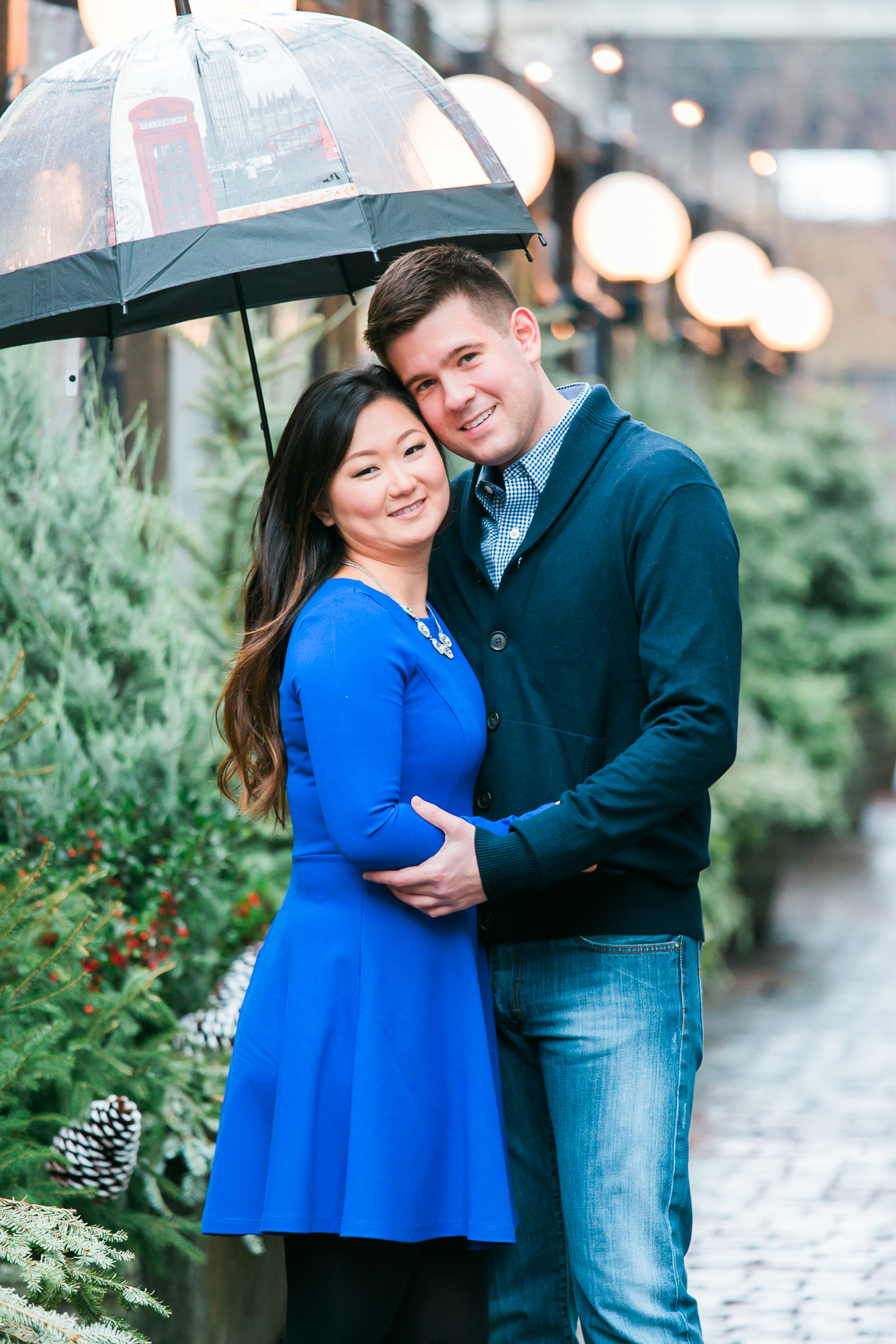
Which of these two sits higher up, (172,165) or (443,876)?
(172,165)

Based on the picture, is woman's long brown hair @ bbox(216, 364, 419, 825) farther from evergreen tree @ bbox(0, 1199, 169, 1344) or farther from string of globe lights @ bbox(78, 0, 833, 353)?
string of globe lights @ bbox(78, 0, 833, 353)

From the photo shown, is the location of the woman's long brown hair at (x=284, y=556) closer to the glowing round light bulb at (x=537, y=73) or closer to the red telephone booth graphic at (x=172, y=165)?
the red telephone booth graphic at (x=172, y=165)

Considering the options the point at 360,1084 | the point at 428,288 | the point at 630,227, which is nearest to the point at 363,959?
the point at 360,1084

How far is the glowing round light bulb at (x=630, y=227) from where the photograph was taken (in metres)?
8.76

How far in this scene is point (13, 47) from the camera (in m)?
4.62

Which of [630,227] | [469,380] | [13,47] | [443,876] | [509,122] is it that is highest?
[630,227]

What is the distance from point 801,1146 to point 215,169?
13.7 ft

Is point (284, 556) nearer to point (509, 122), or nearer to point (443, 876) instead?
point (443, 876)

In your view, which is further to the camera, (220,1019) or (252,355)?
(220,1019)

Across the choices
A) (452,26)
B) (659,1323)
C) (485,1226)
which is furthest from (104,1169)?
(452,26)

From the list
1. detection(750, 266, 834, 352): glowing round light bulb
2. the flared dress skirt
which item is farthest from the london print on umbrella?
detection(750, 266, 834, 352): glowing round light bulb

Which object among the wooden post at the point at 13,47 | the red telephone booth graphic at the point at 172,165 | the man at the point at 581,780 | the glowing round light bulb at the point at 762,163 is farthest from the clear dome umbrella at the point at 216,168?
the glowing round light bulb at the point at 762,163

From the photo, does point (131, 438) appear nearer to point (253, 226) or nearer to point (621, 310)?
point (253, 226)

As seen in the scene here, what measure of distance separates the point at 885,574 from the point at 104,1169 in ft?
27.5
